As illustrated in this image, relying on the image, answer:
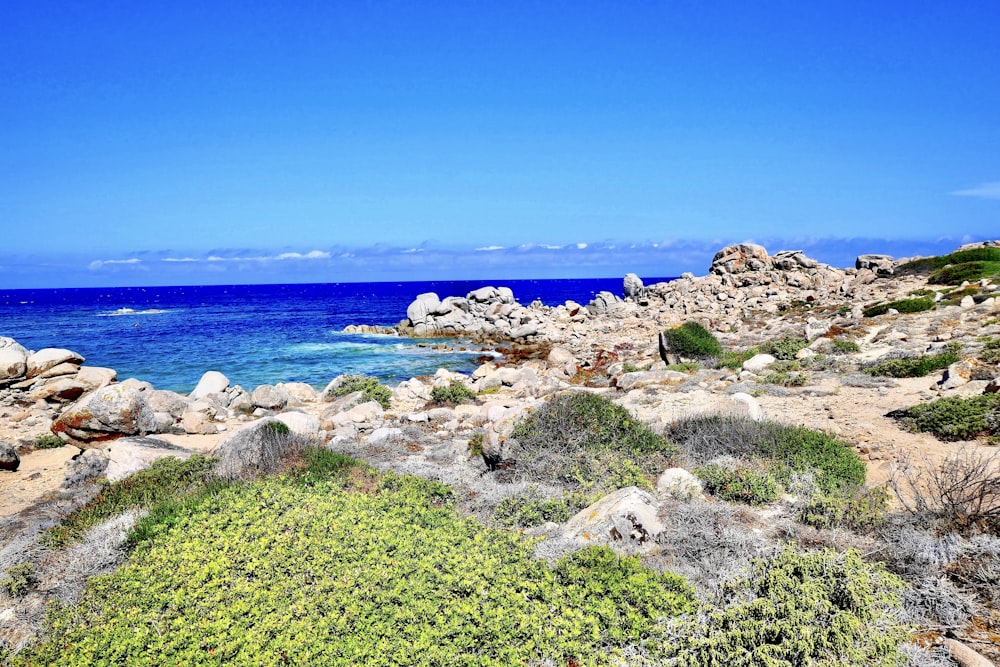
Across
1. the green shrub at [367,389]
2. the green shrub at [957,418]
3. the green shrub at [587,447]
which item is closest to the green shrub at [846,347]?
the green shrub at [957,418]

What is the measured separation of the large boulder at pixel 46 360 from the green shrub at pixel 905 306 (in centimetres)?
3916

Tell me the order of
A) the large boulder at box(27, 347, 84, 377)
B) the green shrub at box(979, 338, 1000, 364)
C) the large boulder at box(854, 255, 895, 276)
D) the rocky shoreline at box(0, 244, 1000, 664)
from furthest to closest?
the large boulder at box(854, 255, 895, 276)
the large boulder at box(27, 347, 84, 377)
the green shrub at box(979, 338, 1000, 364)
the rocky shoreline at box(0, 244, 1000, 664)

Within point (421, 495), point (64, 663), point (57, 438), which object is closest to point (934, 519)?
point (421, 495)

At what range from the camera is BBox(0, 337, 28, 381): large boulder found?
2608 centimetres

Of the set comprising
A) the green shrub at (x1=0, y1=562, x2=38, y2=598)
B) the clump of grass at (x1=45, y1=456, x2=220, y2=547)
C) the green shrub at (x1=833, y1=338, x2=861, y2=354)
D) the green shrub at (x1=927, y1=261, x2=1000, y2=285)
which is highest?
the green shrub at (x1=927, y1=261, x2=1000, y2=285)

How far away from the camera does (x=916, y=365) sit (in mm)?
14883

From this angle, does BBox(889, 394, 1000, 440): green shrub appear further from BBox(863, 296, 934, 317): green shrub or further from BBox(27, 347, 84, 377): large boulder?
BBox(27, 347, 84, 377): large boulder

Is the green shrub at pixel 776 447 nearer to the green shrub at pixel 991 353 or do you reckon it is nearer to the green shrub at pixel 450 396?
the green shrub at pixel 991 353

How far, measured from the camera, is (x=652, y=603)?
5555 millimetres

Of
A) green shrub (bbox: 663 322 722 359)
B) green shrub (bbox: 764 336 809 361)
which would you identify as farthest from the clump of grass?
green shrub (bbox: 764 336 809 361)

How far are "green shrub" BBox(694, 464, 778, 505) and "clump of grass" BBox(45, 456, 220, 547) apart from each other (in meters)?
8.02

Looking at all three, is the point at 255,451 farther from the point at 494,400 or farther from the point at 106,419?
the point at 494,400

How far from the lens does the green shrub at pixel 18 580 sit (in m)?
6.79

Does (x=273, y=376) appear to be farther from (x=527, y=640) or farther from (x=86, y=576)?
(x=527, y=640)
